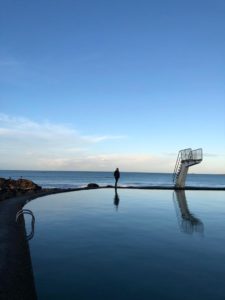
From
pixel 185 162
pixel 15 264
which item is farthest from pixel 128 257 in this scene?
pixel 185 162

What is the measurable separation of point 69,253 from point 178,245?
3.66 meters

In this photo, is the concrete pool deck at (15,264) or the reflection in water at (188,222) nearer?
the concrete pool deck at (15,264)

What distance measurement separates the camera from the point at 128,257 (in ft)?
34.4

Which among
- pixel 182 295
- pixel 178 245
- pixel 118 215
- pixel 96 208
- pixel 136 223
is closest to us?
pixel 182 295

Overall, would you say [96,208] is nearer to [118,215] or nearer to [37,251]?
[118,215]

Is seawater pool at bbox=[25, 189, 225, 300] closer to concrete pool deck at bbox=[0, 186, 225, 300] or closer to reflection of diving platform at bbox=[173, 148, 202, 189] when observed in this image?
concrete pool deck at bbox=[0, 186, 225, 300]

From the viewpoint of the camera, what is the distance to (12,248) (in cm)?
1102

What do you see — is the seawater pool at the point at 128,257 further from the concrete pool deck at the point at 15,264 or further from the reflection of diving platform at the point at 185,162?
the reflection of diving platform at the point at 185,162

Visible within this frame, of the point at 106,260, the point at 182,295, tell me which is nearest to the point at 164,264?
A: the point at 106,260

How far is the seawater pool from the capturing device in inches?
307

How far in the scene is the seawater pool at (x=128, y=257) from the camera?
7.80 metres

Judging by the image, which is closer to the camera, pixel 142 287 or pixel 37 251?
pixel 142 287

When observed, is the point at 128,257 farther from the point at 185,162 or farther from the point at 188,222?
the point at 185,162

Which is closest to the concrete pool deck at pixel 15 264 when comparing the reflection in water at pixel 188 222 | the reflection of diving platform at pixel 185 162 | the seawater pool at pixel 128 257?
Result: the seawater pool at pixel 128 257
